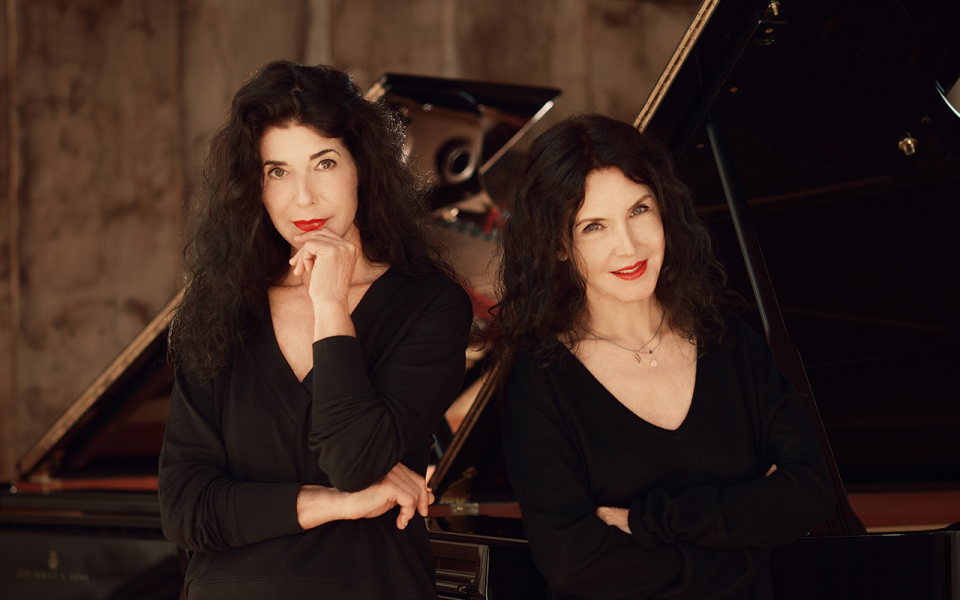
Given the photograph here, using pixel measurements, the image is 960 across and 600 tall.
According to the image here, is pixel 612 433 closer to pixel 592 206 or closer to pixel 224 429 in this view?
pixel 592 206

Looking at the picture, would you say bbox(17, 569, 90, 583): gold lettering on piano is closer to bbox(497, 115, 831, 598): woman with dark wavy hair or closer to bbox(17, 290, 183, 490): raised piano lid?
bbox(17, 290, 183, 490): raised piano lid

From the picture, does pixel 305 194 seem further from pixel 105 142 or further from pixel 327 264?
pixel 105 142

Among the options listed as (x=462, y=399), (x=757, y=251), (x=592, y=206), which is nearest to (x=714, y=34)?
(x=757, y=251)

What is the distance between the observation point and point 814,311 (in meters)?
2.51

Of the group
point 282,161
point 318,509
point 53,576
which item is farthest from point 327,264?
point 53,576

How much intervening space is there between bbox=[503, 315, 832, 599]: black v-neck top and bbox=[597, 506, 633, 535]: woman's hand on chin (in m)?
0.02

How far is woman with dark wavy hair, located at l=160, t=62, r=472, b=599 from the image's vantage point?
4.40 ft

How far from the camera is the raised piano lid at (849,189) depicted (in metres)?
1.99

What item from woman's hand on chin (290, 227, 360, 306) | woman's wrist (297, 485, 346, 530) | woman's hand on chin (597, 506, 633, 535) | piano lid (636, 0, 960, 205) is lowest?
woman's hand on chin (597, 506, 633, 535)

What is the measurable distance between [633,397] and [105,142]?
4794mm

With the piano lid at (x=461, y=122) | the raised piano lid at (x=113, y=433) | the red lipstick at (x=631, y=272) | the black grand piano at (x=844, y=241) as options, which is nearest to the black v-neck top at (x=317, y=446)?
the red lipstick at (x=631, y=272)

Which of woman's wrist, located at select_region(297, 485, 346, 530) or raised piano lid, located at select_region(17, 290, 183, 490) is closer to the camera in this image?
woman's wrist, located at select_region(297, 485, 346, 530)

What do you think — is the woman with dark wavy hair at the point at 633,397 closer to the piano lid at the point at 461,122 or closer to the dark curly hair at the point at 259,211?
the dark curly hair at the point at 259,211

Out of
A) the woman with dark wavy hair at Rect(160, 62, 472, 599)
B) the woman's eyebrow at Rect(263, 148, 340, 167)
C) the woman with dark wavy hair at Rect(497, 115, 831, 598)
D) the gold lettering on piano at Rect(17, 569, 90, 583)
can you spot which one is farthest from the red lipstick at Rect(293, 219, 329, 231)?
the gold lettering on piano at Rect(17, 569, 90, 583)
